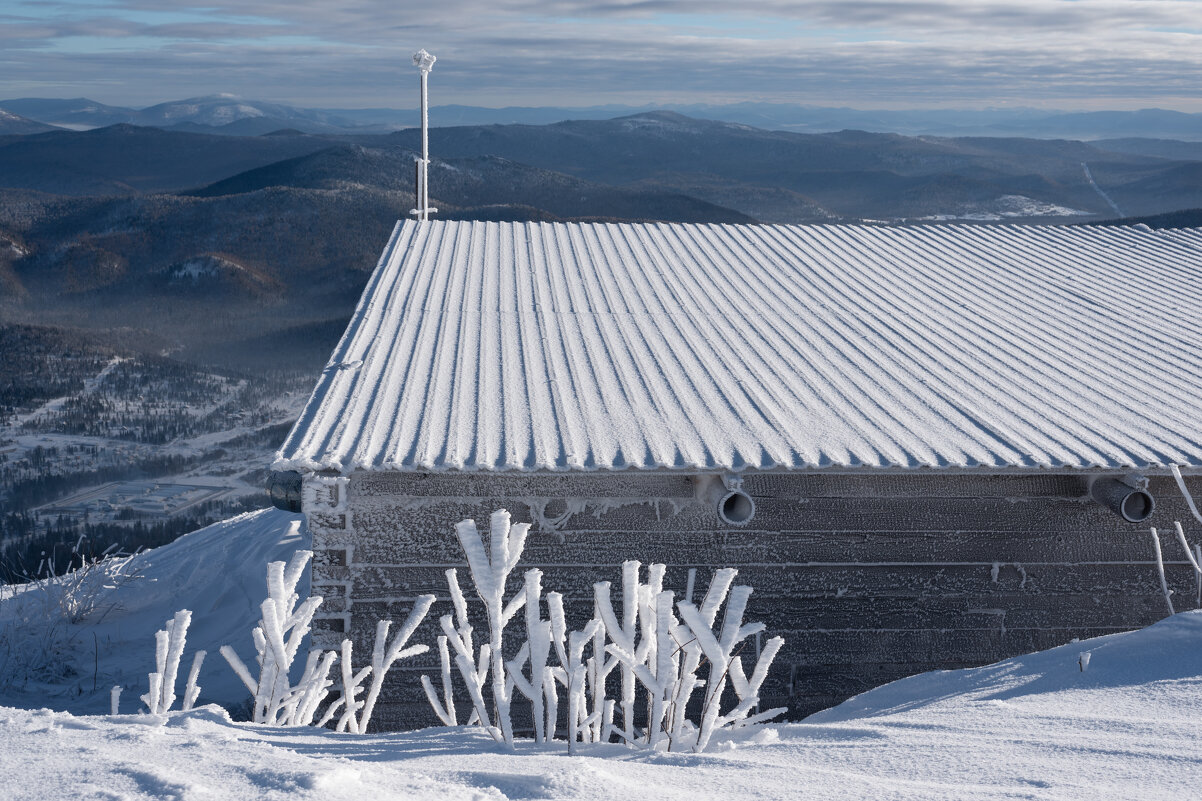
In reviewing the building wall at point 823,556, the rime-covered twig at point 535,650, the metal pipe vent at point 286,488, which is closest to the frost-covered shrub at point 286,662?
the rime-covered twig at point 535,650

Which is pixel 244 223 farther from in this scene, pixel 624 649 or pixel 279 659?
pixel 624 649

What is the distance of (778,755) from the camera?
2.90 metres

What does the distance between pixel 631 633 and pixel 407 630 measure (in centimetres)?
91

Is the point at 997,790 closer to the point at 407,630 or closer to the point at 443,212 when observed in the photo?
the point at 407,630

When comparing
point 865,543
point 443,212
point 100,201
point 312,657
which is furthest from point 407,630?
point 100,201

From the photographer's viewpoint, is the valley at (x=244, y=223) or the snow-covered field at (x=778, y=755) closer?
the snow-covered field at (x=778, y=755)

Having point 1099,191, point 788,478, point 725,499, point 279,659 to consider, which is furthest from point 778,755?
point 1099,191

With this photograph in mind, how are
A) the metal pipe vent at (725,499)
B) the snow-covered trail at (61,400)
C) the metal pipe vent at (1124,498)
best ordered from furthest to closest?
the snow-covered trail at (61,400), the metal pipe vent at (1124,498), the metal pipe vent at (725,499)

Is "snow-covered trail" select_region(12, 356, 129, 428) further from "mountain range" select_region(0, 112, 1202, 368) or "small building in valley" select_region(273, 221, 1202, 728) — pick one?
"small building in valley" select_region(273, 221, 1202, 728)

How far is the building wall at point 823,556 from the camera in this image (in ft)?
16.9

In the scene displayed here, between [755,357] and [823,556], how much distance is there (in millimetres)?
1703

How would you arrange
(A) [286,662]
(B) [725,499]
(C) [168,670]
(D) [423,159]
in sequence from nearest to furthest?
(C) [168,670]
(A) [286,662]
(B) [725,499]
(D) [423,159]

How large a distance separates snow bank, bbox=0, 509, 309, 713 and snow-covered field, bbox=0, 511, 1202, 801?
576 centimetres

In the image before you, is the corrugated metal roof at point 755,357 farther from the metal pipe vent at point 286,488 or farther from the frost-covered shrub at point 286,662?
the frost-covered shrub at point 286,662
